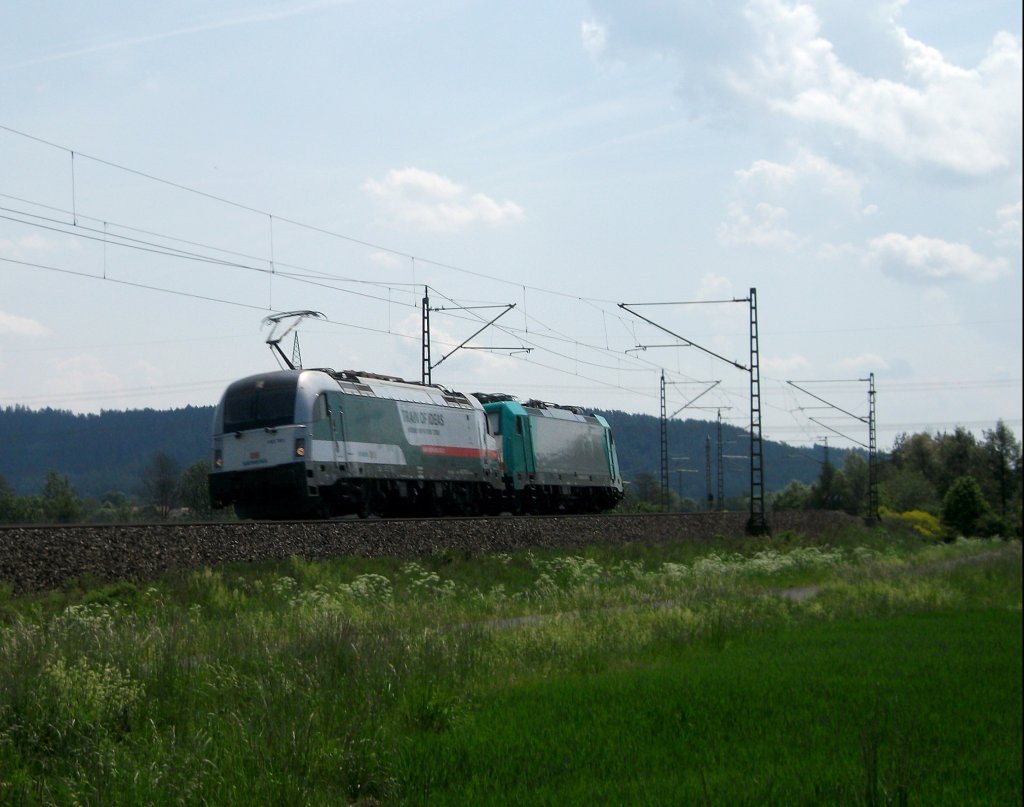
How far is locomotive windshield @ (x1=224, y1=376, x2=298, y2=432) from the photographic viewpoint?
29234 millimetres

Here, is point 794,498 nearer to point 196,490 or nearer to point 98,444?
point 196,490

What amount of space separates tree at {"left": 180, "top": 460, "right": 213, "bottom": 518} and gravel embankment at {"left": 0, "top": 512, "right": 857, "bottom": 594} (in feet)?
55.8

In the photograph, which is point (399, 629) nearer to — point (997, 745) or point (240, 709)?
point (240, 709)

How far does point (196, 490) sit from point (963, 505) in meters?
48.0

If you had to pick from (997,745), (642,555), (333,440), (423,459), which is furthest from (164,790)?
(642,555)

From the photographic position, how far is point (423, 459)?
33.9 meters

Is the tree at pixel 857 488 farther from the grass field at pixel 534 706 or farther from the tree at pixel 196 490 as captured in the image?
the grass field at pixel 534 706

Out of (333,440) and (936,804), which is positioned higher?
(333,440)

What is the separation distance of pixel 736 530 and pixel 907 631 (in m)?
31.8

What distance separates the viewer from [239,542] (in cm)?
2378

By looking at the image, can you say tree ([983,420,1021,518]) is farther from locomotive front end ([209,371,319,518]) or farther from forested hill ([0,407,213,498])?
forested hill ([0,407,213,498])

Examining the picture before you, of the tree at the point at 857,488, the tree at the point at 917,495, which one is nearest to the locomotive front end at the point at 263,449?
the tree at the point at 917,495

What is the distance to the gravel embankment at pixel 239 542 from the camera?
1958cm

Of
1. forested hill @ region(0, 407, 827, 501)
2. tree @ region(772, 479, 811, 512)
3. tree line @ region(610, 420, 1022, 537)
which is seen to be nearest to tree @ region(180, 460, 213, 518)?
forested hill @ region(0, 407, 827, 501)
